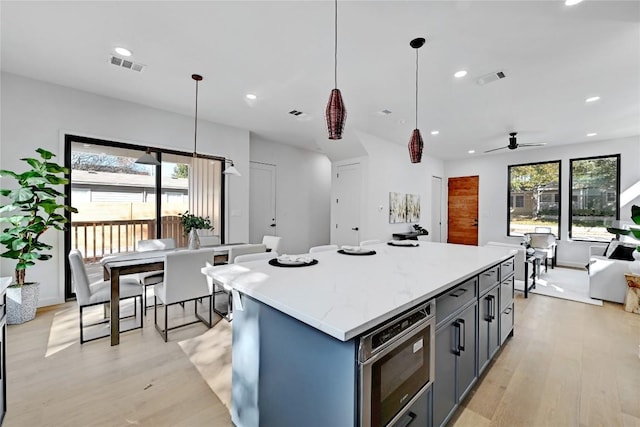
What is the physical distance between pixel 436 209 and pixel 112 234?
772 cm

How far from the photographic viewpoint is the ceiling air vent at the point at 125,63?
285 centimetres

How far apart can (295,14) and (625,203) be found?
741 cm

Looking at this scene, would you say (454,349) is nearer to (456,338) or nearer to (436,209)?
(456,338)

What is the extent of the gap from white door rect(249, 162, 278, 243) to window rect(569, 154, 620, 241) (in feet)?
22.1

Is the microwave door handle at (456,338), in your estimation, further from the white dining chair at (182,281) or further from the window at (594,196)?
the window at (594,196)

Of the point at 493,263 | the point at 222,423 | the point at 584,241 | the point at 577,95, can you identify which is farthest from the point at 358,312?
the point at 584,241

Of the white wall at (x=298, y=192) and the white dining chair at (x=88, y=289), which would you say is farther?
the white wall at (x=298, y=192)

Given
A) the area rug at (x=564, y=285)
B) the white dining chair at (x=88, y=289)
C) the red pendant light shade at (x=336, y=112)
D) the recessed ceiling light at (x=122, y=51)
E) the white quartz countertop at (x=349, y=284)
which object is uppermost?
the recessed ceiling light at (x=122, y=51)

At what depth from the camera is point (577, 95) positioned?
12.0 ft

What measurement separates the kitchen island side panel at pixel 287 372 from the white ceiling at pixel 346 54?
7.30 ft

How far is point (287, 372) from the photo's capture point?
121 cm

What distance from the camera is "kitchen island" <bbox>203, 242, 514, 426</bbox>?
977 millimetres

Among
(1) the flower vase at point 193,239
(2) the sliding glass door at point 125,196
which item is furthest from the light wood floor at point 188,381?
(2) the sliding glass door at point 125,196

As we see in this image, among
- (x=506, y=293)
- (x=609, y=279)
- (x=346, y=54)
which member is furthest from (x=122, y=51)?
(x=609, y=279)
